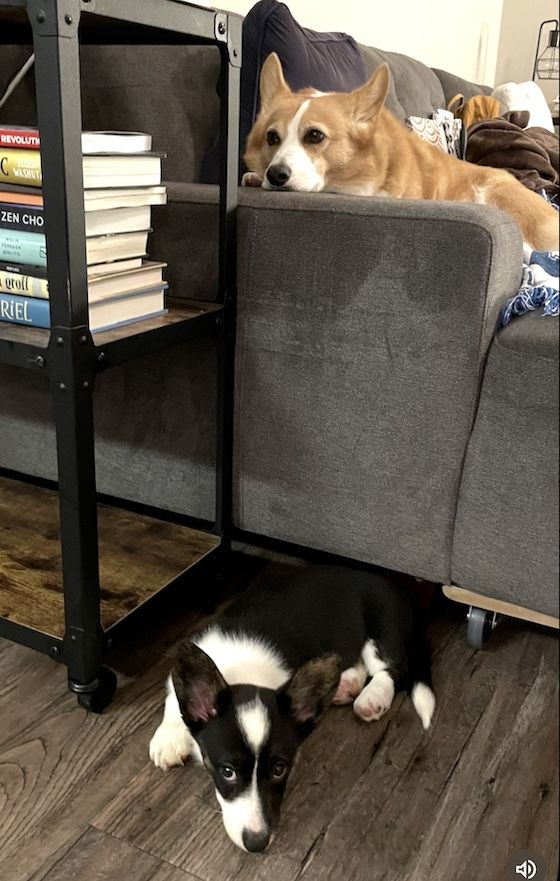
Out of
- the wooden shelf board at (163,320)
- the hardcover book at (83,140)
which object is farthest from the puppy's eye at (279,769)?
the hardcover book at (83,140)

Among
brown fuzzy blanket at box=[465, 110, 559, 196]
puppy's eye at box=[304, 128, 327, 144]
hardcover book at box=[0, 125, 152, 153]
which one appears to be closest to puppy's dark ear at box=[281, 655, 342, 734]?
brown fuzzy blanket at box=[465, 110, 559, 196]

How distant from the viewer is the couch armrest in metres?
1.04

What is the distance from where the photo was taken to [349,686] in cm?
115

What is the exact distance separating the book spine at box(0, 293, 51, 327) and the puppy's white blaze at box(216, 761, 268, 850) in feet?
1.94

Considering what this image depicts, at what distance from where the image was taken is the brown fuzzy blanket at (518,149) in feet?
2.08

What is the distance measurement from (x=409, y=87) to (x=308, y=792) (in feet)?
3.34

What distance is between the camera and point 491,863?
85cm

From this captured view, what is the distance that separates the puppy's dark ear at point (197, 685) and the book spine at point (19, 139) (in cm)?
63

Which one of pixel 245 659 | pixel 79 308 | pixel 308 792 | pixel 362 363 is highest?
pixel 79 308

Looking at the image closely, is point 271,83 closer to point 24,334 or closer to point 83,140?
point 83,140

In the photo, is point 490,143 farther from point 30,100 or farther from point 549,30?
point 30,100

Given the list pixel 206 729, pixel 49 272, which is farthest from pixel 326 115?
pixel 206 729

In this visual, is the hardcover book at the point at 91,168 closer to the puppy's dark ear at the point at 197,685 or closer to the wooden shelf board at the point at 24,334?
the wooden shelf board at the point at 24,334

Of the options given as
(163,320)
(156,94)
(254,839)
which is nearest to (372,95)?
(156,94)
